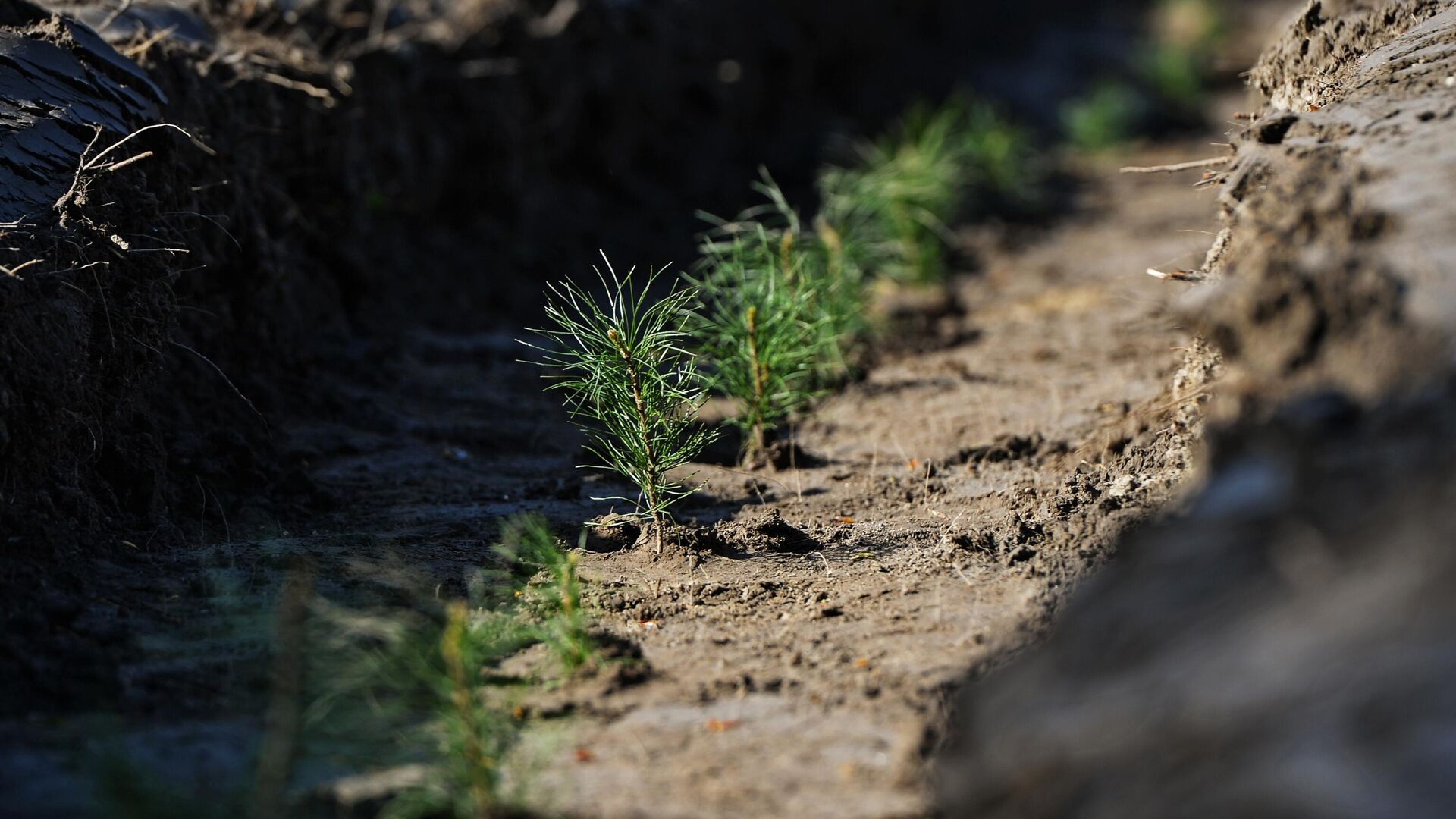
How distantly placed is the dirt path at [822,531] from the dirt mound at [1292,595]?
11.3 inches

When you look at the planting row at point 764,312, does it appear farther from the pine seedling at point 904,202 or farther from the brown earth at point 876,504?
the brown earth at point 876,504

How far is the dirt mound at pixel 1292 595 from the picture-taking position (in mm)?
1414

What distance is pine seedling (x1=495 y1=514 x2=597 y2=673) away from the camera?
2.35 metres

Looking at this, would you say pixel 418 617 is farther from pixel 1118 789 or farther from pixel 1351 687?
pixel 1351 687

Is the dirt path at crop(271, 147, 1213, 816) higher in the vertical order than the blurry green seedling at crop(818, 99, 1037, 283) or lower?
lower

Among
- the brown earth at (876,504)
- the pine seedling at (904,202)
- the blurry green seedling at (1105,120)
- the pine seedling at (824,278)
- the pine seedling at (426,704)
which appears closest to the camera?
the brown earth at (876,504)

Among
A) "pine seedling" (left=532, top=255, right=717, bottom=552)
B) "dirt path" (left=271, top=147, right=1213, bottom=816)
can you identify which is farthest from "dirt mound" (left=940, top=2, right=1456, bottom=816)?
"pine seedling" (left=532, top=255, right=717, bottom=552)

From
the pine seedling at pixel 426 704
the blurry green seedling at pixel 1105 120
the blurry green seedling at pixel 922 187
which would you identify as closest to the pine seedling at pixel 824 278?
the blurry green seedling at pixel 922 187

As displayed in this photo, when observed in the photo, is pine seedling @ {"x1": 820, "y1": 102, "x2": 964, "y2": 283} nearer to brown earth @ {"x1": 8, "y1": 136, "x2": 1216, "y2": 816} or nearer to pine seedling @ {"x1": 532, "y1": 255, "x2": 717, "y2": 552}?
brown earth @ {"x1": 8, "y1": 136, "x2": 1216, "y2": 816}

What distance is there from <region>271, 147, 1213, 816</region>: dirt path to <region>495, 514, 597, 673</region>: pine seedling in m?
0.10

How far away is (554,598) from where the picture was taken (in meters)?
2.60

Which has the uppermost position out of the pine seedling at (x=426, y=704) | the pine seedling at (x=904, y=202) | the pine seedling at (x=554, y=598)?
the pine seedling at (x=904, y=202)

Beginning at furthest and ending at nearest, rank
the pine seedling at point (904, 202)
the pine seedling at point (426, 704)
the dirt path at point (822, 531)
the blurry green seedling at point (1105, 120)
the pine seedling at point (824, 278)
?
the blurry green seedling at point (1105, 120) → the pine seedling at point (904, 202) → the pine seedling at point (824, 278) → the dirt path at point (822, 531) → the pine seedling at point (426, 704)

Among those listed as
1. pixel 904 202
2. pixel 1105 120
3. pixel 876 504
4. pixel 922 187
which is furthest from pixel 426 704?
pixel 1105 120
